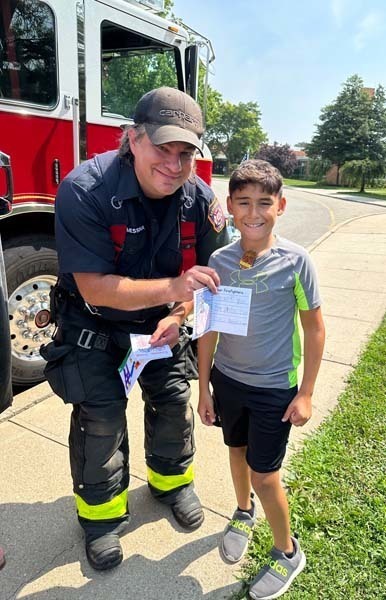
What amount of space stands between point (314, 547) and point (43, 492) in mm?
1304

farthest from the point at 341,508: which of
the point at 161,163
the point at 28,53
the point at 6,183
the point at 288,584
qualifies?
the point at 28,53

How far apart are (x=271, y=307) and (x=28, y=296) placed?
82.7 inches

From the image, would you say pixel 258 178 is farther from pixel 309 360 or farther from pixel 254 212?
pixel 309 360

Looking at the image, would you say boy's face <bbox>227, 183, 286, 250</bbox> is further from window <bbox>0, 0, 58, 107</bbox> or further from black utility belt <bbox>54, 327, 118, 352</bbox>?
window <bbox>0, 0, 58, 107</bbox>

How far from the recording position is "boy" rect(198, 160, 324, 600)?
176 cm

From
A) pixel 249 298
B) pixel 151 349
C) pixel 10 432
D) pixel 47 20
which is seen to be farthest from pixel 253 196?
pixel 47 20

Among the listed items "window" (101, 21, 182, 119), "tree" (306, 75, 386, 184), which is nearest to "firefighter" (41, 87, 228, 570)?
"window" (101, 21, 182, 119)

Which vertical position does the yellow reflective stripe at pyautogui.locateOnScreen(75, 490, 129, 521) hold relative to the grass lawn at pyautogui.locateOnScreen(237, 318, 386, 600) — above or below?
above

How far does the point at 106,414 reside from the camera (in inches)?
77.9

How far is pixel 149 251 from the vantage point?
6.30ft

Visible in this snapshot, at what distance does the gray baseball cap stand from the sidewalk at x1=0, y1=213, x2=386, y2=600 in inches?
65.5

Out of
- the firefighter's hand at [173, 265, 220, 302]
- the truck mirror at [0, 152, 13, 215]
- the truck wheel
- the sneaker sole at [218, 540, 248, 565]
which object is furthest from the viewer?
the truck wheel

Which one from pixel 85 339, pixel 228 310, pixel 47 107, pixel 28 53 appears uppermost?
pixel 28 53

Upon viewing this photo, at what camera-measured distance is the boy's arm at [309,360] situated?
5.82 ft
